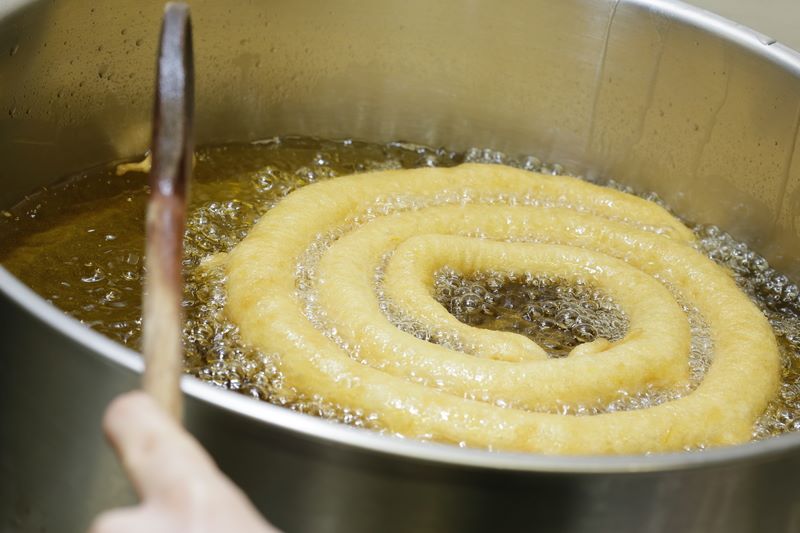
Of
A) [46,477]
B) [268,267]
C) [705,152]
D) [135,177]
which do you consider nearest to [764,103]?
[705,152]

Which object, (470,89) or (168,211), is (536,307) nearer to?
(470,89)

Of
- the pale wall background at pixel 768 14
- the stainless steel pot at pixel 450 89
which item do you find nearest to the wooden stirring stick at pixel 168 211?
the stainless steel pot at pixel 450 89

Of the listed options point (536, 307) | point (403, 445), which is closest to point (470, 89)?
point (536, 307)

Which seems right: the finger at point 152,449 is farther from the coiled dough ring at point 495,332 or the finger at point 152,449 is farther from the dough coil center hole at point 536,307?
the dough coil center hole at point 536,307

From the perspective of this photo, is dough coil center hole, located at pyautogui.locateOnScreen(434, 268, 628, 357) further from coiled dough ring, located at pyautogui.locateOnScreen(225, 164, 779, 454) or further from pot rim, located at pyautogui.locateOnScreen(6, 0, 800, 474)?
pot rim, located at pyautogui.locateOnScreen(6, 0, 800, 474)

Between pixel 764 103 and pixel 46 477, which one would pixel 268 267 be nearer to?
pixel 46 477
